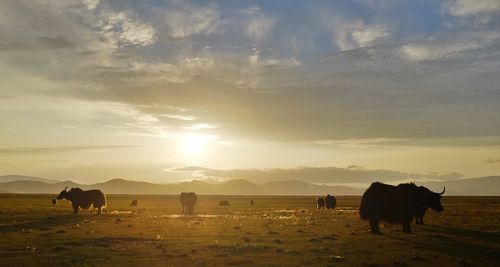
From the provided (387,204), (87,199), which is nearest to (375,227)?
(387,204)

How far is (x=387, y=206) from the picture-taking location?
30.0 m

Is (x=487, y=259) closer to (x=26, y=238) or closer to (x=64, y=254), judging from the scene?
(x=64, y=254)

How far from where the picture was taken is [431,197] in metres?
38.7

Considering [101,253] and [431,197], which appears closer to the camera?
[101,253]

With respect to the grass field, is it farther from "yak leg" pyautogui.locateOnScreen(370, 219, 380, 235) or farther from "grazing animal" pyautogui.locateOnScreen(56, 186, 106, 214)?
"grazing animal" pyautogui.locateOnScreen(56, 186, 106, 214)

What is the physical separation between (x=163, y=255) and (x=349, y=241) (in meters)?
10.5

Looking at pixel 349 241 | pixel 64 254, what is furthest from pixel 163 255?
pixel 349 241

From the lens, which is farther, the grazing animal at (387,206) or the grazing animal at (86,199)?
the grazing animal at (86,199)

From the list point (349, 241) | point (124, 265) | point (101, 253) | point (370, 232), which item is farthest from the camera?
point (370, 232)

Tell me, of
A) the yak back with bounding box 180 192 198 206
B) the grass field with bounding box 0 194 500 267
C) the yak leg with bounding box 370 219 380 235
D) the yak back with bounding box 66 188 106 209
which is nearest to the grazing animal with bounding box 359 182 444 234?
the yak leg with bounding box 370 219 380 235

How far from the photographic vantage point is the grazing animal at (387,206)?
2989 cm

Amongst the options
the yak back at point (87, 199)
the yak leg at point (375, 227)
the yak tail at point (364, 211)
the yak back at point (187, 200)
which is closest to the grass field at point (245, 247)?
the yak leg at point (375, 227)

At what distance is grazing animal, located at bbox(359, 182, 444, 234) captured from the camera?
98.1ft

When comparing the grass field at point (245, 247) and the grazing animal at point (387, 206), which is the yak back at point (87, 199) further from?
the grazing animal at point (387, 206)
